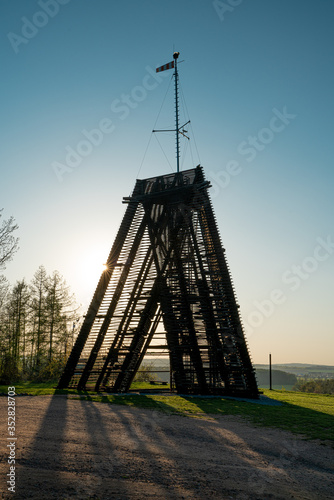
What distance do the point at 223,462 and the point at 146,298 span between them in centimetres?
1422

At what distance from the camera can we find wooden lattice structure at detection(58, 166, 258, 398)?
18.7 metres

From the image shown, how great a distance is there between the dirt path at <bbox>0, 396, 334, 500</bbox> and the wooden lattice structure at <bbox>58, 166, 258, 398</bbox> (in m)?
7.96

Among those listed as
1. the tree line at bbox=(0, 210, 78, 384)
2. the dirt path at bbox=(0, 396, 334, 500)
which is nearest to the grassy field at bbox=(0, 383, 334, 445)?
the dirt path at bbox=(0, 396, 334, 500)

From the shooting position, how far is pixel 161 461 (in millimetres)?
6652

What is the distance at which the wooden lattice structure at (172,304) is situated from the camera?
61.3 ft

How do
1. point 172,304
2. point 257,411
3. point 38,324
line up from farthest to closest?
point 38,324 → point 172,304 → point 257,411

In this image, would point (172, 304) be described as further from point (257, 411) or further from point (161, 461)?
point (161, 461)

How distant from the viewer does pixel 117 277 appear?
21.4m

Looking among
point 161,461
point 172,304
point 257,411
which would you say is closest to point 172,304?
point 172,304

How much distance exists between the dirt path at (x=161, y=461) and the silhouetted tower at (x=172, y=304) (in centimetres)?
797

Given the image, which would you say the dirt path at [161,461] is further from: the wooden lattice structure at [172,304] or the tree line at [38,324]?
the tree line at [38,324]

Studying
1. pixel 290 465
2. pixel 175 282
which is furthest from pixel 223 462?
pixel 175 282

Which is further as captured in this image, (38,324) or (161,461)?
(38,324)

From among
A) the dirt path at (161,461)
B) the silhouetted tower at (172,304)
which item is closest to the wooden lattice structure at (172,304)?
the silhouetted tower at (172,304)
